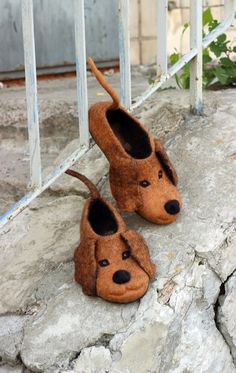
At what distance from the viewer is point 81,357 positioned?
1.41 metres

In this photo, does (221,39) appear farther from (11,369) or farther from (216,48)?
(11,369)

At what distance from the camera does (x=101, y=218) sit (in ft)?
5.49

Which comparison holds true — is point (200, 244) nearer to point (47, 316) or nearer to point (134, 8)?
point (47, 316)

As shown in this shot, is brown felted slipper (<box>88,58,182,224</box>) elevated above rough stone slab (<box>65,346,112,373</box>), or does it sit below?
above

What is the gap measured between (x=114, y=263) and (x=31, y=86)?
18.4 inches

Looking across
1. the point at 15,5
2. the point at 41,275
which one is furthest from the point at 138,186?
the point at 15,5

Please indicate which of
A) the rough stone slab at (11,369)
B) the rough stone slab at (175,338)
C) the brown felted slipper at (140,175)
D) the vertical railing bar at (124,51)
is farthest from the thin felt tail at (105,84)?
the rough stone slab at (11,369)

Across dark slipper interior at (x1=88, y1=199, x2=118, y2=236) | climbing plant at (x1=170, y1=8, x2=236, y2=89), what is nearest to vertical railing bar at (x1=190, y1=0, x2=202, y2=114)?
climbing plant at (x1=170, y1=8, x2=236, y2=89)

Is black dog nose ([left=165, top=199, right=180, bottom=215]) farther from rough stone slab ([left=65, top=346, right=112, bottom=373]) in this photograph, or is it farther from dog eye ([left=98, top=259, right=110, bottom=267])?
rough stone slab ([left=65, top=346, right=112, bottom=373])

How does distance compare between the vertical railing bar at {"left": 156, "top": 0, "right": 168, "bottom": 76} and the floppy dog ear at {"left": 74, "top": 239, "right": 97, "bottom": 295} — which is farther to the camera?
the vertical railing bar at {"left": 156, "top": 0, "right": 168, "bottom": 76}

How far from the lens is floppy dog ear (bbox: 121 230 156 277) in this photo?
1516mm

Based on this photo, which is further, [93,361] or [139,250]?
[139,250]

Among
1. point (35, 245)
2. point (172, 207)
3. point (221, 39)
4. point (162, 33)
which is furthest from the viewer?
point (221, 39)

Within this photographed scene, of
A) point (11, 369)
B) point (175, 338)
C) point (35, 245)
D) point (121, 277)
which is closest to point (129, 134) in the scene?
point (35, 245)
